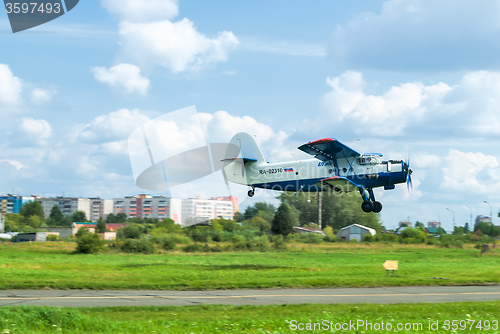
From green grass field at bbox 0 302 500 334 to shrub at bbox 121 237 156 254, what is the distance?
44.7 meters

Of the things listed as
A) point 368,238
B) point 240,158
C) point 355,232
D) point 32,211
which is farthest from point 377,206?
point 32,211

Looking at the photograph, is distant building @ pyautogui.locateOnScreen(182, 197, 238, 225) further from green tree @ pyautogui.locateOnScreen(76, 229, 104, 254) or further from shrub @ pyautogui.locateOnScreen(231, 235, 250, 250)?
shrub @ pyautogui.locateOnScreen(231, 235, 250, 250)

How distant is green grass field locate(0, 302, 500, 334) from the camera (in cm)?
1308

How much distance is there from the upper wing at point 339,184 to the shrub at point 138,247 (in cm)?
3823

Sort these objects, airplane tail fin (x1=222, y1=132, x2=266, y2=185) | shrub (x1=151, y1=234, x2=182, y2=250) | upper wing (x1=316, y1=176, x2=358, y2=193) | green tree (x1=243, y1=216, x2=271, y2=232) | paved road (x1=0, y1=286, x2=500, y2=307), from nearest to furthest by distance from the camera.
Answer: paved road (x1=0, y1=286, x2=500, y2=307) → upper wing (x1=316, y1=176, x2=358, y2=193) → airplane tail fin (x1=222, y1=132, x2=266, y2=185) → shrub (x1=151, y1=234, x2=182, y2=250) → green tree (x1=243, y1=216, x2=271, y2=232)

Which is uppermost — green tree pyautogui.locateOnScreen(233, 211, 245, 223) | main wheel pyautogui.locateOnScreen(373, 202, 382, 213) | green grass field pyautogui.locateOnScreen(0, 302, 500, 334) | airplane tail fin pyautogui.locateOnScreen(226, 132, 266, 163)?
airplane tail fin pyautogui.locateOnScreen(226, 132, 266, 163)

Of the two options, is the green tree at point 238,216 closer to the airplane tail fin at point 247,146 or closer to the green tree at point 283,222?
the green tree at point 283,222

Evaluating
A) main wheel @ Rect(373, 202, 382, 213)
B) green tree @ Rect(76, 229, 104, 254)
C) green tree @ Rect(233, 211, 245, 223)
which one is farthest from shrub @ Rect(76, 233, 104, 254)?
green tree @ Rect(233, 211, 245, 223)

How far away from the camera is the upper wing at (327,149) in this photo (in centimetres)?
2761

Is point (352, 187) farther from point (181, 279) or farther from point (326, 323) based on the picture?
point (326, 323)

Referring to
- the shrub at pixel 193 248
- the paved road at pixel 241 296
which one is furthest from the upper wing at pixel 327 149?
the shrub at pixel 193 248

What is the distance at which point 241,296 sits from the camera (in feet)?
75.5

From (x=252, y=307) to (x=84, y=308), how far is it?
6.36 meters

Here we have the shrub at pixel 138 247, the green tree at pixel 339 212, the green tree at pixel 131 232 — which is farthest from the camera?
the green tree at pixel 339 212
